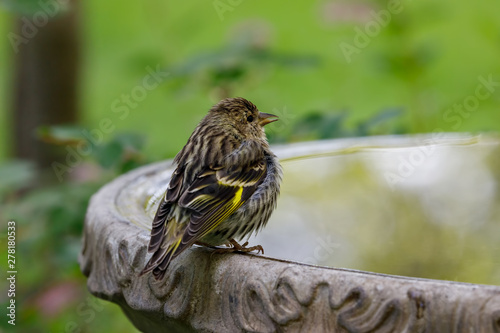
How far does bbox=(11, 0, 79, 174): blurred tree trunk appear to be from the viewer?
491 centimetres

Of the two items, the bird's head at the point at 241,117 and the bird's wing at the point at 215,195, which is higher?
the bird's head at the point at 241,117

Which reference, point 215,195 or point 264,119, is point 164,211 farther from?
point 264,119

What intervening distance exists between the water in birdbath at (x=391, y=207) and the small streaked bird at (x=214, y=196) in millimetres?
229

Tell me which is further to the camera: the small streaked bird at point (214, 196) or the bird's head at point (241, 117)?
the bird's head at point (241, 117)

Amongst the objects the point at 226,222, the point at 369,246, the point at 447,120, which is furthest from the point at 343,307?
the point at 447,120

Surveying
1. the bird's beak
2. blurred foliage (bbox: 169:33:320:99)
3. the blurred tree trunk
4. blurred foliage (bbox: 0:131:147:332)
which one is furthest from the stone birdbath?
the blurred tree trunk

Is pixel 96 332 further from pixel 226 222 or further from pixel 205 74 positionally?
pixel 226 222

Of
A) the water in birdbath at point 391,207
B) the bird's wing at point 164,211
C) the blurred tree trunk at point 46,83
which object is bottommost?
the bird's wing at point 164,211

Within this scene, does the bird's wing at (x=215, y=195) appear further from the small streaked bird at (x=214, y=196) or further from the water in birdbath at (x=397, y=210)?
the water in birdbath at (x=397, y=210)

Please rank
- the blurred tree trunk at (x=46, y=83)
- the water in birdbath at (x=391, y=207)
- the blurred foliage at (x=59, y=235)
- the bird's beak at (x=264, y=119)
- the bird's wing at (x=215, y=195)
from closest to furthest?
the bird's wing at (x=215, y=195), the water in birdbath at (x=391, y=207), the bird's beak at (x=264, y=119), the blurred foliage at (x=59, y=235), the blurred tree trunk at (x=46, y=83)

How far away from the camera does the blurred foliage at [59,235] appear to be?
11.3 ft

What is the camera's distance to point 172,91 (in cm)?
413

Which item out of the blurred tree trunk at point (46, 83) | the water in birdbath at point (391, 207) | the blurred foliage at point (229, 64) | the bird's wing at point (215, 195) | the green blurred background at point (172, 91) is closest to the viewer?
the bird's wing at point (215, 195)

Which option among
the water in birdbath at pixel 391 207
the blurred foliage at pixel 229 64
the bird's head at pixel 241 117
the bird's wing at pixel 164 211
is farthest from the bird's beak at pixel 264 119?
the blurred foliage at pixel 229 64
